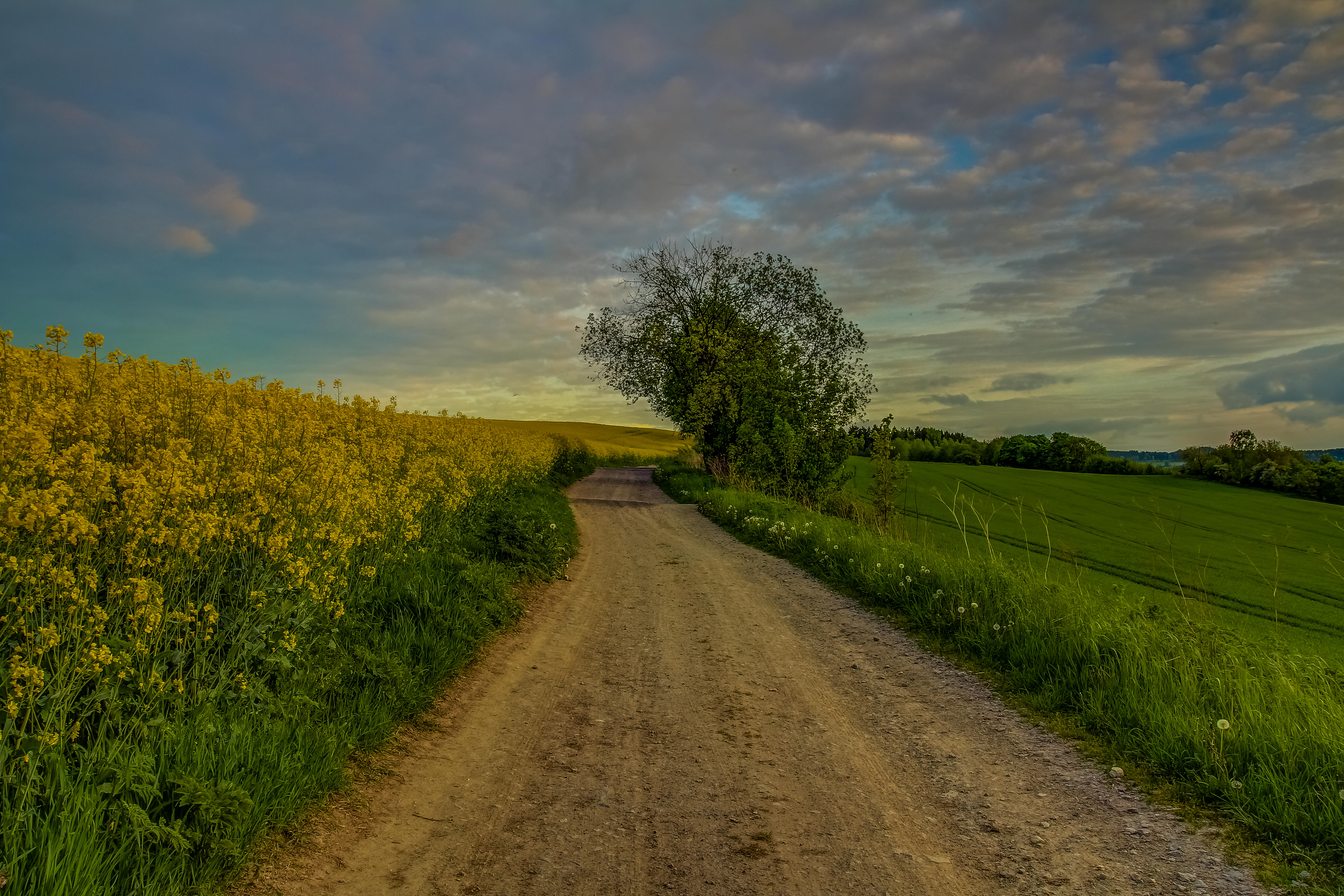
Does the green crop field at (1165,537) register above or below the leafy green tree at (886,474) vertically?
below

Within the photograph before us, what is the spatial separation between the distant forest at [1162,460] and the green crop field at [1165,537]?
1.90 meters

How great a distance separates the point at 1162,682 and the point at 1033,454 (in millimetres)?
64262

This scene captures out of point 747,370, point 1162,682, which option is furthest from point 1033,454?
point 1162,682

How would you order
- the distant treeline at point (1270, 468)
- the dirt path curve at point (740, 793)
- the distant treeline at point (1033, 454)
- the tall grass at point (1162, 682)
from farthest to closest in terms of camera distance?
the distant treeline at point (1033, 454)
the distant treeline at point (1270, 468)
the tall grass at point (1162, 682)
the dirt path curve at point (740, 793)

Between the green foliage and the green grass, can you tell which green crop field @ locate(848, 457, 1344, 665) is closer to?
the green foliage

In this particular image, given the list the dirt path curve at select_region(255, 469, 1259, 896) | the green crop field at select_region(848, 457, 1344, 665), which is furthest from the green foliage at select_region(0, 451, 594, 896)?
the green crop field at select_region(848, 457, 1344, 665)

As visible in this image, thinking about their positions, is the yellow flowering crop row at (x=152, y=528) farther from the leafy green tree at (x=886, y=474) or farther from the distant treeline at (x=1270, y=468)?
the distant treeline at (x=1270, y=468)

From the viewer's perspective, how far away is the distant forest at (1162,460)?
45406mm

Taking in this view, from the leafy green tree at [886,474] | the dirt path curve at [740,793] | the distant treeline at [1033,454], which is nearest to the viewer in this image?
the dirt path curve at [740,793]

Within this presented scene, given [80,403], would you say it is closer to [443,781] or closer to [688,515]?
[443,781]

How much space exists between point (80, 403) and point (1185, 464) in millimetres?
67597

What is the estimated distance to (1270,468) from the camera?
47406 millimetres

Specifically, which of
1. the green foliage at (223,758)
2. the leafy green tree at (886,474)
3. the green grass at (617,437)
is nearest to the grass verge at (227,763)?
the green foliage at (223,758)

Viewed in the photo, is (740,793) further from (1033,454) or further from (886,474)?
(1033,454)
